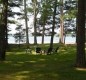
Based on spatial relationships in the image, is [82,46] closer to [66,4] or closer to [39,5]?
[66,4]

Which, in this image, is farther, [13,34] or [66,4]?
[66,4]

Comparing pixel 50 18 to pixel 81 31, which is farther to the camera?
pixel 50 18

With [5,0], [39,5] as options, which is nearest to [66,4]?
[39,5]

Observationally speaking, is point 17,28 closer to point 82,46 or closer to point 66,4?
point 66,4

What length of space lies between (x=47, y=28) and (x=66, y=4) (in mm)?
12434

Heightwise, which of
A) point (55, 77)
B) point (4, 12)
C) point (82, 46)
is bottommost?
point (55, 77)

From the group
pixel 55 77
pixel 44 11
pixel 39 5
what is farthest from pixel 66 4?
pixel 55 77

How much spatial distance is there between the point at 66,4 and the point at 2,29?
32.2 meters

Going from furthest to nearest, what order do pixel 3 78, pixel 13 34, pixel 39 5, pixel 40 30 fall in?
1. pixel 40 30
2. pixel 39 5
3. pixel 13 34
4. pixel 3 78

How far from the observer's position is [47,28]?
212ft

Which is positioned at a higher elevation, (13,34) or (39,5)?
(39,5)

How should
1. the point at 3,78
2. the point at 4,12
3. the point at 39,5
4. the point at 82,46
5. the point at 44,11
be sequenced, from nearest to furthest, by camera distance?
the point at 3,78 < the point at 82,46 < the point at 4,12 < the point at 44,11 < the point at 39,5

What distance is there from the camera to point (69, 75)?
600 inches

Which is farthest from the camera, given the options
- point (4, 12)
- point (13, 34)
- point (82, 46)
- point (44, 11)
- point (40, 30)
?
point (40, 30)
